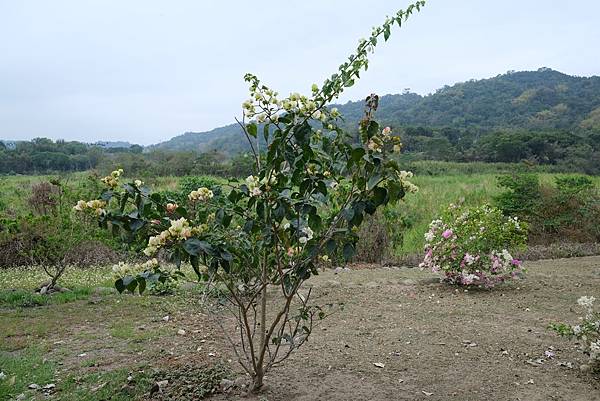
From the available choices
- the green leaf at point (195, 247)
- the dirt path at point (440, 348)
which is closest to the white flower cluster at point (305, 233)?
the green leaf at point (195, 247)

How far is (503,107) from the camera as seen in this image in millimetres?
43344

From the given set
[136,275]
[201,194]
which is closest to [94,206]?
[136,275]

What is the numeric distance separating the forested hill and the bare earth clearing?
30041mm

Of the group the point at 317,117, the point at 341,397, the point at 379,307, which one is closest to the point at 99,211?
the point at 317,117

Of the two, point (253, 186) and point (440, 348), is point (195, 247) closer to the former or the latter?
point (253, 186)

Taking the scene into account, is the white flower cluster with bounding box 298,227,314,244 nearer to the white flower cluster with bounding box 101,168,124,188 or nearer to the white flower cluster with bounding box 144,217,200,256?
the white flower cluster with bounding box 144,217,200,256

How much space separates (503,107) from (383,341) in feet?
145

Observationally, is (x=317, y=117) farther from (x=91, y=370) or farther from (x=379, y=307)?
(x=379, y=307)

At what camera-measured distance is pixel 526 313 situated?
4203 millimetres

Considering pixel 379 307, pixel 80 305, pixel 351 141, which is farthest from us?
pixel 80 305

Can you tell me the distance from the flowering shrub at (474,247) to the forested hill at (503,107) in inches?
1167

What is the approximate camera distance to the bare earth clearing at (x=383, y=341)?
111 inches

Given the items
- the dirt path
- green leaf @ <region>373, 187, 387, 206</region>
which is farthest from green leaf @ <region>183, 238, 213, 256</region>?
the dirt path

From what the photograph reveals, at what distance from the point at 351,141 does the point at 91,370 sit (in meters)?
2.19
